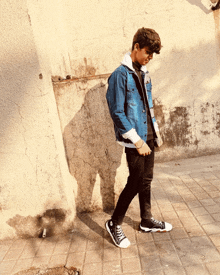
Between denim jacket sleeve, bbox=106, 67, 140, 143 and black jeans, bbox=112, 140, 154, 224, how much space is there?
27 cm

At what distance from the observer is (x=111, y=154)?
A: 9.90 feet

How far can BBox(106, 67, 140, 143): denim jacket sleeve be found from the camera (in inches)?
79.7

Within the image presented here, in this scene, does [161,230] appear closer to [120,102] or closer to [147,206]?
[147,206]

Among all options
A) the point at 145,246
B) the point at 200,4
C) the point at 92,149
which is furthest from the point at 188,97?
the point at 145,246

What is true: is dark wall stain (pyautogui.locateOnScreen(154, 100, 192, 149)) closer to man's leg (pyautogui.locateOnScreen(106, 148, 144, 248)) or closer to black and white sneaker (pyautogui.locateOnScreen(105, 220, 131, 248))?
man's leg (pyautogui.locateOnScreen(106, 148, 144, 248))

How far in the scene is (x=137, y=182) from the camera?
2.33 metres

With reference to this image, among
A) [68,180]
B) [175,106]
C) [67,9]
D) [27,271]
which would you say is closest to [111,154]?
[68,180]

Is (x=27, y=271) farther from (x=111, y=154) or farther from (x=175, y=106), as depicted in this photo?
(x=175, y=106)

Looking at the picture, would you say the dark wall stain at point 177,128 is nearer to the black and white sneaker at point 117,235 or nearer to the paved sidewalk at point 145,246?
the paved sidewalk at point 145,246

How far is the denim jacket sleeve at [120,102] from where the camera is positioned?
2.02 meters

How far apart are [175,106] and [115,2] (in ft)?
7.78

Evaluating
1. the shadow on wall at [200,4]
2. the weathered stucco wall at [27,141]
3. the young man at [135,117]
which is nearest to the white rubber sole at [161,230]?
the young man at [135,117]

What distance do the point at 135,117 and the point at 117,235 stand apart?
1290mm

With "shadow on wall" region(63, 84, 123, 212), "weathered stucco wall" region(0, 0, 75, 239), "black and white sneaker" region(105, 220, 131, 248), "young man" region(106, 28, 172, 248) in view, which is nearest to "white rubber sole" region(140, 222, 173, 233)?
"young man" region(106, 28, 172, 248)
